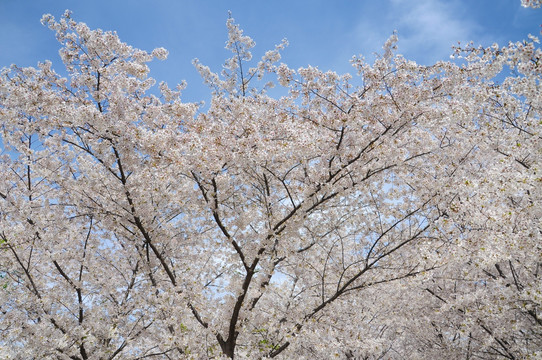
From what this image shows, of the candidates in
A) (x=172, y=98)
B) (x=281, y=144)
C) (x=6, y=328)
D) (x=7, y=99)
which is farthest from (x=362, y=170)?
(x=6, y=328)

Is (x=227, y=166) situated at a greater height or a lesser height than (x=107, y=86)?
lesser

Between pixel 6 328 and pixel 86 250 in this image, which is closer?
pixel 6 328

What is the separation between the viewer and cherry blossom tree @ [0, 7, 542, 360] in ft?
23.2

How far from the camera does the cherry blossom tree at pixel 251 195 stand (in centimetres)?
707

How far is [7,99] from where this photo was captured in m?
8.08

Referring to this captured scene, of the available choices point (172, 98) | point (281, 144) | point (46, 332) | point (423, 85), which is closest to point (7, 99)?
point (172, 98)

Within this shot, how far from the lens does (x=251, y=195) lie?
930 cm

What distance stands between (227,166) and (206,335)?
12.4 ft

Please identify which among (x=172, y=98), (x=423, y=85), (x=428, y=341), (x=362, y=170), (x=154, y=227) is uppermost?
(x=172, y=98)

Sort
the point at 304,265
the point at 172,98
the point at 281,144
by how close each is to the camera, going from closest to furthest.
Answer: the point at 281,144, the point at 304,265, the point at 172,98

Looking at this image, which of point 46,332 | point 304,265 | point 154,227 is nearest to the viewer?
point 46,332

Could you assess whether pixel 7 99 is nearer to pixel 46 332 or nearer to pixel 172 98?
pixel 172 98

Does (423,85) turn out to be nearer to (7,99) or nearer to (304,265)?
(304,265)

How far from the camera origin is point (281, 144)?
22.9 feet
